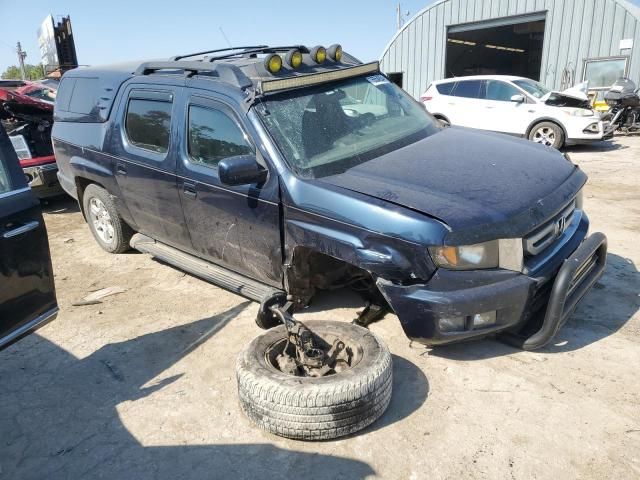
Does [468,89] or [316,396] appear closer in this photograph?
[316,396]

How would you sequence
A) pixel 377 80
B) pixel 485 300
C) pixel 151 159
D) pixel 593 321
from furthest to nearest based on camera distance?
pixel 377 80
pixel 151 159
pixel 593 321
pixel 485 300

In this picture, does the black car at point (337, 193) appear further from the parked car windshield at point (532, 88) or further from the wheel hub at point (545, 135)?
the parked car windshield at point (532, 88)

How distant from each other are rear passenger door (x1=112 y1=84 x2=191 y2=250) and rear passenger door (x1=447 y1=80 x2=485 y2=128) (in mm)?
8984

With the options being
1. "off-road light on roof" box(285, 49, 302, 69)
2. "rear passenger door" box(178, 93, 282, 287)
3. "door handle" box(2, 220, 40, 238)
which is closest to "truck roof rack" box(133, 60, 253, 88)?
"rear passenger door" box(178, 93, 282, 287)

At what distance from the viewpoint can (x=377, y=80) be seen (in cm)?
435

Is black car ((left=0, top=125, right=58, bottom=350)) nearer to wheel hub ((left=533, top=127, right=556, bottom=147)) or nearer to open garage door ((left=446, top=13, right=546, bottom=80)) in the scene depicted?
wheel hub ((left=533, top=127, right=556, bottom=147))

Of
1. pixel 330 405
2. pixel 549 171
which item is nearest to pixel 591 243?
pixel 549 171

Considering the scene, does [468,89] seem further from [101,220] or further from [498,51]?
[498,51]

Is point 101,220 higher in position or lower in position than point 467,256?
lower

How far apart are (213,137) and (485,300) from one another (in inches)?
89.1

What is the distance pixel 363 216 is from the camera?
2854 millimetres

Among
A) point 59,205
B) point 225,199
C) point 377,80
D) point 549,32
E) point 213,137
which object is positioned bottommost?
point 59,205

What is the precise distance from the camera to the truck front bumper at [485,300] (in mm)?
2754

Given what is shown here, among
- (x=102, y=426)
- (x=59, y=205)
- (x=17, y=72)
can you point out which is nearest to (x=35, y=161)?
(x=59, y=205)
